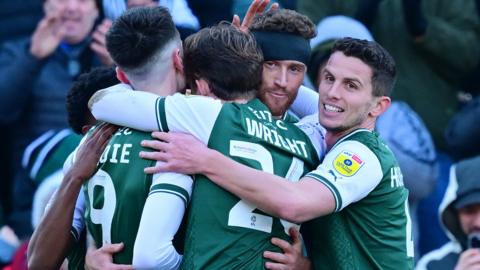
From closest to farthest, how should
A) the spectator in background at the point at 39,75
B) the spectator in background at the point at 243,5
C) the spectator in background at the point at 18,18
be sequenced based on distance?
the spectator in background at the point at 39,75 < the spectator in background at the point at 243,5 < the spectator in background at the point at 18,18

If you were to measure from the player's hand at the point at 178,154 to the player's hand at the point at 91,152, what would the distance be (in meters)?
0.37

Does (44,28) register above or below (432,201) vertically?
above

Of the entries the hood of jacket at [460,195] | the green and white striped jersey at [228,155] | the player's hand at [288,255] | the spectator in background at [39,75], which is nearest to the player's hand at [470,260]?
the hood of jacket at [460,195]

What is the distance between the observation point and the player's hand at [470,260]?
23.0 ft

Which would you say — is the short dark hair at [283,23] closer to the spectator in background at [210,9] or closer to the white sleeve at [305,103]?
the white sleeve at [305,103]

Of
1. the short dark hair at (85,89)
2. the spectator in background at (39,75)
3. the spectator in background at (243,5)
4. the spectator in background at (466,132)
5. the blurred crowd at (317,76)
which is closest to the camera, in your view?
the short dark hair at (85,89)

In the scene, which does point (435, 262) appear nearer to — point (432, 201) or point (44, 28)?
point (432, 201)

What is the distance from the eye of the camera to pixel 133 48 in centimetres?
568

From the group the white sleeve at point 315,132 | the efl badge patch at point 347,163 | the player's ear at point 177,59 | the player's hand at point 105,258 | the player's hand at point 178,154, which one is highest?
the player's ear at point 177,59

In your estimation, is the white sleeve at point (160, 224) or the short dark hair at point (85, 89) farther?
the short dark hair at point (85, 89)

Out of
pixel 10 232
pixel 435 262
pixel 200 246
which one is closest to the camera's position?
pixel 200 246

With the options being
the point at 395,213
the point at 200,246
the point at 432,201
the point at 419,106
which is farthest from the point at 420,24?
the point at 200,246

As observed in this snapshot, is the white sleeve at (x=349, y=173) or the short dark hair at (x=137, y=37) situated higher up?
the short dark hair at (x=137, y=37)

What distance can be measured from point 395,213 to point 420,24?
11.2 feet
